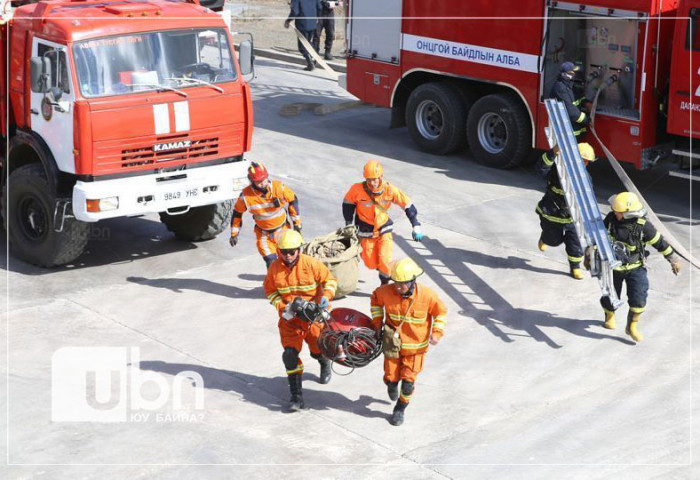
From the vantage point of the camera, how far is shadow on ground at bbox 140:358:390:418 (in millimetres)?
9648

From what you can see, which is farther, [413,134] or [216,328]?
[413,134]

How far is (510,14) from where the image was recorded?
15.9m

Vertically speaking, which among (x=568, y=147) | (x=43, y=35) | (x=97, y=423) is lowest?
(x=97, y=423)

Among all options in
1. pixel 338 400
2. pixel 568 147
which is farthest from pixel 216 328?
pixel 568 147

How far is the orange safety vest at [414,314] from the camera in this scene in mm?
8891

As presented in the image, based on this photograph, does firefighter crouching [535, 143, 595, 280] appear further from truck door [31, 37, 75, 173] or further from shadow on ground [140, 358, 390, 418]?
truck door [31, 37, 75, 173]

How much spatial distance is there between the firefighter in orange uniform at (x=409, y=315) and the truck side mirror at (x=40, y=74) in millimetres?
4700

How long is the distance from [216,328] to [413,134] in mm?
7387

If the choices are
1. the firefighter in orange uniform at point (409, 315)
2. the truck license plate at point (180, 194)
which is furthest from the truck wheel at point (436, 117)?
the firefighter in orange uniform at point (409, 315)

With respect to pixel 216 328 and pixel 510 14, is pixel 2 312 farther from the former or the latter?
pixel 510 14

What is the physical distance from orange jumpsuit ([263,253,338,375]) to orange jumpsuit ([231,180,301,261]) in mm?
2240

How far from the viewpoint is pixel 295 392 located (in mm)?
9516

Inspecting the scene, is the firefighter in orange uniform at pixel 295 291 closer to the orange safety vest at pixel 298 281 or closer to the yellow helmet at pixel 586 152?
the orange safety vest at pixel 298 281

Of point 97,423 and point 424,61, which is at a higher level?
point 424,61
